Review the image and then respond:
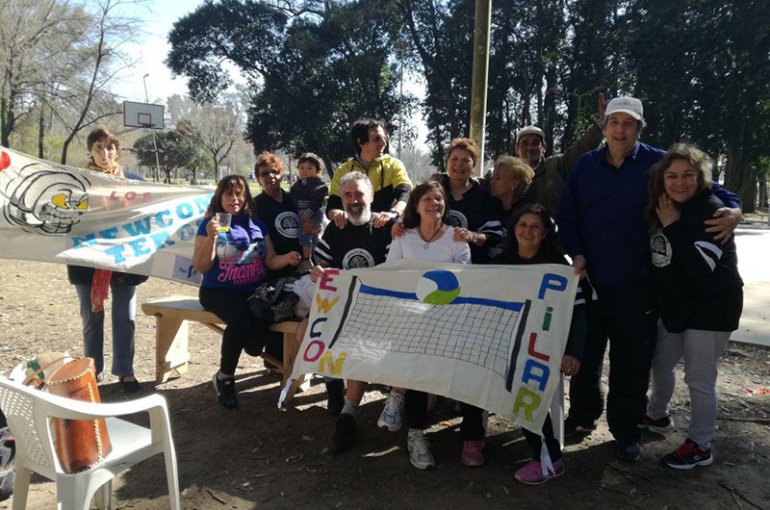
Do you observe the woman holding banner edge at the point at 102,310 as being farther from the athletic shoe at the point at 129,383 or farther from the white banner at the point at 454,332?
the white banner at the point at 454,332

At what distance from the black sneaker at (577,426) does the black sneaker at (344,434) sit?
4.86ft

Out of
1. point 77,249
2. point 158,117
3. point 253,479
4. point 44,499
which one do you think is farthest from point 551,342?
point 158,117

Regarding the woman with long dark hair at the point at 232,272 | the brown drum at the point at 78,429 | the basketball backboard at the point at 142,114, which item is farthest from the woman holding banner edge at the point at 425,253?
the basketball backboard at the point at 142,114

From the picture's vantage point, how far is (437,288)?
3461 mm

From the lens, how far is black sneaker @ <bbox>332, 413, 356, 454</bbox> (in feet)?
11.3

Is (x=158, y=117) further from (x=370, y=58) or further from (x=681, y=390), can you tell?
(x=681, y=390)

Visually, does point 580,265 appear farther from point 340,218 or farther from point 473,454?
point 340,218

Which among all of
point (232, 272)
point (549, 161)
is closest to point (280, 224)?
point (232, 272)

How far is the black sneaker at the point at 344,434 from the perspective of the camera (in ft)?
11.3

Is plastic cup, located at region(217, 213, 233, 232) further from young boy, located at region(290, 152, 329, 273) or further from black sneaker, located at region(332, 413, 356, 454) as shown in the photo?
black sneaker, located at region(332, 413, 356, 454)

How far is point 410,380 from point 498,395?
0.50m

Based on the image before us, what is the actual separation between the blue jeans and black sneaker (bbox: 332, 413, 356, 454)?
2061 millimetres

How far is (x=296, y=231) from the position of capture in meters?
4.59

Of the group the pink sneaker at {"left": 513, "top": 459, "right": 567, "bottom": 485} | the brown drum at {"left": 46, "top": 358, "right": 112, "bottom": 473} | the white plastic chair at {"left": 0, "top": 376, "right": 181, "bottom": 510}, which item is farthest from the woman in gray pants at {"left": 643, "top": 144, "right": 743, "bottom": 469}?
the brown drum at {"left": 46, "top": 358, "right": 112, "bottom": 473}
